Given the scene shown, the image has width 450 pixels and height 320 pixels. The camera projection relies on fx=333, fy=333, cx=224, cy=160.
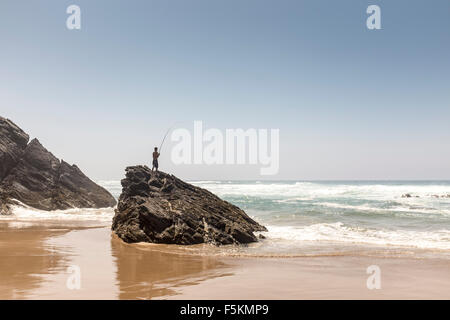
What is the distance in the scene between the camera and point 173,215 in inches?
559

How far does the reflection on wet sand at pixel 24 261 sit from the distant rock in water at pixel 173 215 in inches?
131

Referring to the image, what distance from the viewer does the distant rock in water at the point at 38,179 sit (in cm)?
2920

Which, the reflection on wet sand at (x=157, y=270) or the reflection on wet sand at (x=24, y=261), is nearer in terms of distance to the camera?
the reflection on wet sand at (x=24, y=261)

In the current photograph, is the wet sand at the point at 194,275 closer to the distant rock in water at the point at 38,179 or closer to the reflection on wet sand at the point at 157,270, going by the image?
the reflection on wet sand at the point at 157,270

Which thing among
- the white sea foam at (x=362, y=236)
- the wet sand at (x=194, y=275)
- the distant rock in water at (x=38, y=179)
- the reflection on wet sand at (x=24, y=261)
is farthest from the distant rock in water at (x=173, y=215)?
the distant rock in water at (x=38, y=179)

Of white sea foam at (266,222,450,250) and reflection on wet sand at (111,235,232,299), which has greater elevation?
reflection on wet sand at (111,235,232,299)

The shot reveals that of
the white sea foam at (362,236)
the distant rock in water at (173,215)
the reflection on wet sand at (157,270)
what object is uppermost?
the distant rock in water at (173,215)

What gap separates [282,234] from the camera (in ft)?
56.3

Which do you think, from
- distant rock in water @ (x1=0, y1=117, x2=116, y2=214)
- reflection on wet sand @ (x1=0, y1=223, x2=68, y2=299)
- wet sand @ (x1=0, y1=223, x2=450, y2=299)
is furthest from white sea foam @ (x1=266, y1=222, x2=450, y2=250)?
distant rock in water @ (x1=0, y1=117, x2=116, y2=214)

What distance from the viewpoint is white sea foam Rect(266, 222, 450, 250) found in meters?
14.5

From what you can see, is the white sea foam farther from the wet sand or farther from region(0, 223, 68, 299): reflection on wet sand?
region(0, 223, 68, 299): reflection on wet sand

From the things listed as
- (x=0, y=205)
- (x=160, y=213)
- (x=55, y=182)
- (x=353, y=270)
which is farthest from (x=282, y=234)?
(x=55, y=182)
